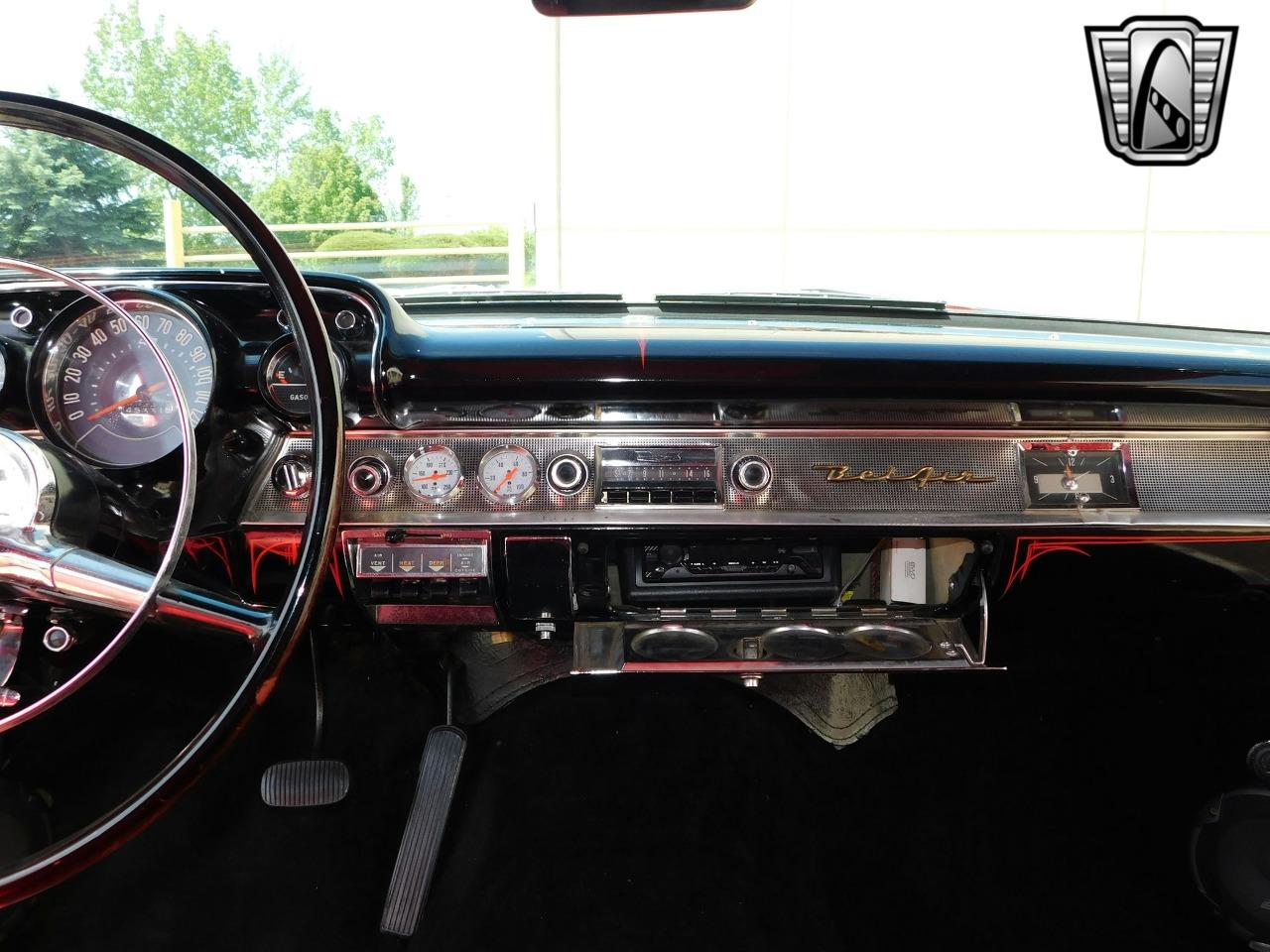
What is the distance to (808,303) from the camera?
6.81 ft

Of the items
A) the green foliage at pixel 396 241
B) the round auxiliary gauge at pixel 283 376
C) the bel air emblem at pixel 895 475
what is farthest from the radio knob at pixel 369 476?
the bel air emblem at pixel 895 475

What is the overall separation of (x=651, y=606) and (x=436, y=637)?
61cm

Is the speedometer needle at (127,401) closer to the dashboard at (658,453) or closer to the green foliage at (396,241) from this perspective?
the dashboard at (658,453)

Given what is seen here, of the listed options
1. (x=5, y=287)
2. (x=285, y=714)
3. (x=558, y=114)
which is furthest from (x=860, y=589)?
(x=558, y=114)

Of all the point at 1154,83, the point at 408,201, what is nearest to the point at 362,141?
the point at 408,201

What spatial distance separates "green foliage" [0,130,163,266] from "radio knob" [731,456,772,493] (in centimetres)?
125

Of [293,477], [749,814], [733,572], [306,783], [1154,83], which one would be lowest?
[749,814]

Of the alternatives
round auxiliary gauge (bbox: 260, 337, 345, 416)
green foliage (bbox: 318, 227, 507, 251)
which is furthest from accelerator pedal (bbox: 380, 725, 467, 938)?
green foliage (bbox: 318, 227, 507, 251)

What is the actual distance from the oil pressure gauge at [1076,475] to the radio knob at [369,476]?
127cm

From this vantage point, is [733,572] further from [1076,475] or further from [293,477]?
[293,477]

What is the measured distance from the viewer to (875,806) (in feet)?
7.16

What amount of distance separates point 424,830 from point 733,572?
95cm

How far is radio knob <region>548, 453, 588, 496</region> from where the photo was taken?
1.72 metres

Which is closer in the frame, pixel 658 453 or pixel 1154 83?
pixel 658 453
